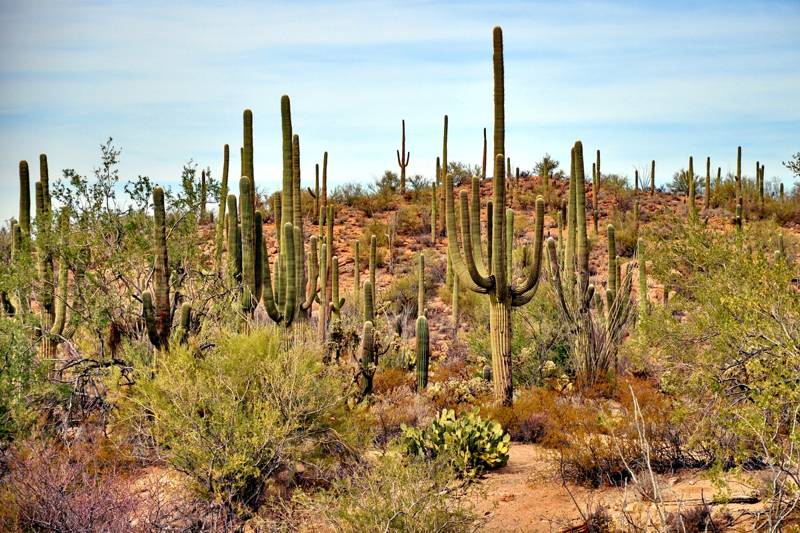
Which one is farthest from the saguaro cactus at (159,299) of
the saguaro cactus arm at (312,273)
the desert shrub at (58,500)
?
the saguaro cactus arm at (312,273)

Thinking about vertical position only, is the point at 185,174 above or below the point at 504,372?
above

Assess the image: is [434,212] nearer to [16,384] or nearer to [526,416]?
[526,416]

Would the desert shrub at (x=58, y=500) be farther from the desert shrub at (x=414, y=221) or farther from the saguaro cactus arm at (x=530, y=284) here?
the desert shrub at (x=414, y=221)

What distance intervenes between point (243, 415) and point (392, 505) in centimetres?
205

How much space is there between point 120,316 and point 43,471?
485 cm

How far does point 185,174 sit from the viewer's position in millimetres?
14703

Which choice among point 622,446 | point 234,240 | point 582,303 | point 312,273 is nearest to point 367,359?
point 234,240

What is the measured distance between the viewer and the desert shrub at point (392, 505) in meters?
6.79

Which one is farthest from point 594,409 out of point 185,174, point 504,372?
point 185,174

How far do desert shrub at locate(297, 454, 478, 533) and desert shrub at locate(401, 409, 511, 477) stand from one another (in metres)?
2.15

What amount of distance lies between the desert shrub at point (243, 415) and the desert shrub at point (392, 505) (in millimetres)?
913

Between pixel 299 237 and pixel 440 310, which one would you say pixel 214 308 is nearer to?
pixel 299 237

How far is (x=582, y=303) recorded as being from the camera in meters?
14.4

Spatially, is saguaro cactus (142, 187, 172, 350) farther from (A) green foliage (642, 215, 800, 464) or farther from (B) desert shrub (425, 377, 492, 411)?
(A) green foliage (642, 215, 800, 464)
